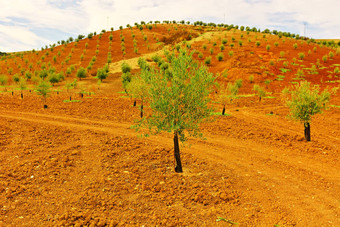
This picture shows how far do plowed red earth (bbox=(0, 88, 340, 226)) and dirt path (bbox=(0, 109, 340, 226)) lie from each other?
54 millimetres

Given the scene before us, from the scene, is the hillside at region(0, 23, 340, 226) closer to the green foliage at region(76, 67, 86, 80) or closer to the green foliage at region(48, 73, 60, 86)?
the green foliage at region(48, 73, 60, 86)

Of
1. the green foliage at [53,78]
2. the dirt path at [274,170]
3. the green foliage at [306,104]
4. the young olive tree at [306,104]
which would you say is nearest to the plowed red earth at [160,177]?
the dirt path at [274,170]

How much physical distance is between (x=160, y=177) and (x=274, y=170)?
270 inches

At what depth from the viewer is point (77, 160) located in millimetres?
A: 13062

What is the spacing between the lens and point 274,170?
12758mm

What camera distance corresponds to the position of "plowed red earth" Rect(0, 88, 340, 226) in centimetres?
858

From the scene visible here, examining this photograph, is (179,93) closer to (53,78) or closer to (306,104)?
(306,104)

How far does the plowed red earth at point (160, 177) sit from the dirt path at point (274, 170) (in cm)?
5

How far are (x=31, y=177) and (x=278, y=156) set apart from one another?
15.1 meters

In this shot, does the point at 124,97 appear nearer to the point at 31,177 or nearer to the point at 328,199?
the point at 31,177

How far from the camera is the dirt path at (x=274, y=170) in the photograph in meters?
9.23

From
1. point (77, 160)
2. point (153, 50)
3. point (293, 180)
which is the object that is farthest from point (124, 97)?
point (153, 50)

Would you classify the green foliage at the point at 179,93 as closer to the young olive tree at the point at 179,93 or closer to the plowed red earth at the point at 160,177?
the young olive tree at the point at 179,93

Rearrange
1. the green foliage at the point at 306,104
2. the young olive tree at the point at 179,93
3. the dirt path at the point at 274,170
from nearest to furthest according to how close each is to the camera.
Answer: the dirt path at the point at 274,170, the young olive tree at the point at 179,93, the green foliage at the point at 306,104
